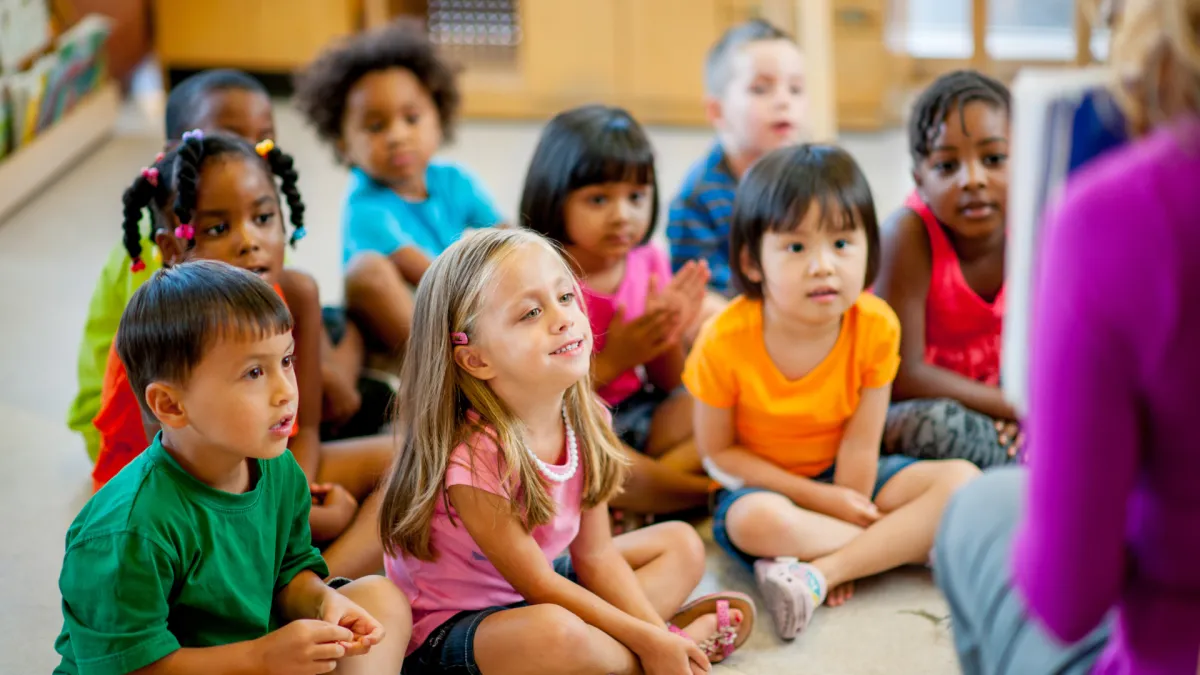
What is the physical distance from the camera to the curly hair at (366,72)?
216 cm

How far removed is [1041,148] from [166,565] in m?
0.77

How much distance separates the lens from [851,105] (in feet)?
11.3

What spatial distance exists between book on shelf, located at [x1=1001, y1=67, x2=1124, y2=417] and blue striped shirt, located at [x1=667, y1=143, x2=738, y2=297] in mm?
1162

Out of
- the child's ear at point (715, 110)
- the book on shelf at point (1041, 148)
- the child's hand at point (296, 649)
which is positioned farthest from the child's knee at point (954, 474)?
the child's ear at point (715, 110)

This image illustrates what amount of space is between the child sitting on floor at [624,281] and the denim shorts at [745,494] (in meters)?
0.12

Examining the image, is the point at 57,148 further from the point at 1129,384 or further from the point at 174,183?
the point at 1129,384

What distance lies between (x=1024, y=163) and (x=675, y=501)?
36.9 inches

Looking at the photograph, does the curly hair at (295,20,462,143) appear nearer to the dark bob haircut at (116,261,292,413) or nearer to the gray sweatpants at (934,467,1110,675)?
the dark bob haircut at (116,261,292,413)

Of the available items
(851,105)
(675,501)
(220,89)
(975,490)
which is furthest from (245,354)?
(851,105)

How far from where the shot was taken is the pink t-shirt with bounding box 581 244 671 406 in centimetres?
181

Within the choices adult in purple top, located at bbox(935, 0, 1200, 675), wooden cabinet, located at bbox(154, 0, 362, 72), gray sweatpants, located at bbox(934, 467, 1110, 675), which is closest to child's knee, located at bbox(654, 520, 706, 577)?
gray sweatpants, located at bbox(934, 467, 1110, 675)

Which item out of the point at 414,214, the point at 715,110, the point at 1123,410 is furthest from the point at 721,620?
the point at 715,110

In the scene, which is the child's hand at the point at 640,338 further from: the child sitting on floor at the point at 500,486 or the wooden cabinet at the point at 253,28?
the wooden cabinet at the point at 253,28

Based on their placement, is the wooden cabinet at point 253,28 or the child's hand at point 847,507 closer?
the child's hand at point 847,507
